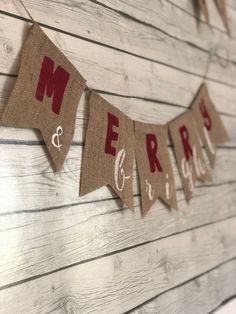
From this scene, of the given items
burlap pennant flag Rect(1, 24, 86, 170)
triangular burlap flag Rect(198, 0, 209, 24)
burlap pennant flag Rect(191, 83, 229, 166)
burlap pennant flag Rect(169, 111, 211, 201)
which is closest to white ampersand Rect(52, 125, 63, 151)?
burlap pennant flag Rect(1, 24, 86, 170)

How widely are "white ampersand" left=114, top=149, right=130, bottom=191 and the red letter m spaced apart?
0.73 ft

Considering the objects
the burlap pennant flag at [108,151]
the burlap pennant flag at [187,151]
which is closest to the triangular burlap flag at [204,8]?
the burlap pennant flag at [187,151]

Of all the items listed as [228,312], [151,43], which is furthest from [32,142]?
[228,312]

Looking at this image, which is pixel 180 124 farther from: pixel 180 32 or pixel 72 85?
pixel 72 85

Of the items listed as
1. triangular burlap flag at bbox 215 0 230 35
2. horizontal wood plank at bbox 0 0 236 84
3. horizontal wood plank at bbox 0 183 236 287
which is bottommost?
horizontal wood plank at bbox 0 183 236 287

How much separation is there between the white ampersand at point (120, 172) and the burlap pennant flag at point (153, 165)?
0.23ft

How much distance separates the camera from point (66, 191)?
998 millimetres

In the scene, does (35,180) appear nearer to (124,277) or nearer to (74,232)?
(74,232)

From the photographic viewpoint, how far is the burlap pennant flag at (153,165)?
3.90 feet

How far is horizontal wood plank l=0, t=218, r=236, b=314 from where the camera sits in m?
0.92

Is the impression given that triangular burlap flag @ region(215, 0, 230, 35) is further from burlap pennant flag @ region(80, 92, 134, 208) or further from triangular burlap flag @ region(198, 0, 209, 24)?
burlap pennant flag @ region(80, 92, 134, 208)

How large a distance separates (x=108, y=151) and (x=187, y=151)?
1.30 feet

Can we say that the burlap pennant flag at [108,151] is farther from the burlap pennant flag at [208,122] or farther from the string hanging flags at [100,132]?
the burlap pennant flag at [208,122]

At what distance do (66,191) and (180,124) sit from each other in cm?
51
